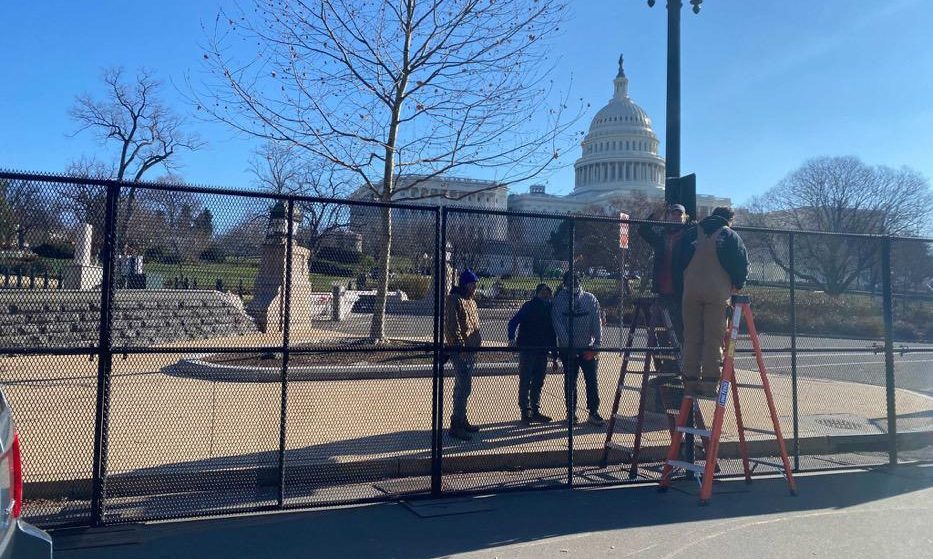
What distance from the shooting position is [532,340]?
816cm

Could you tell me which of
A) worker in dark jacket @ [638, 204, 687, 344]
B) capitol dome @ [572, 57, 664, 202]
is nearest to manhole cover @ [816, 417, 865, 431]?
worker in dark jacket @ [638, 204, 687, 344]

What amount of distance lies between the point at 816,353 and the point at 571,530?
1064cm

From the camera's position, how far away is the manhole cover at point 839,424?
10062mm

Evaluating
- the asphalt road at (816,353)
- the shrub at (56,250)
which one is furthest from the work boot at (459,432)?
the shrub at (56,250)

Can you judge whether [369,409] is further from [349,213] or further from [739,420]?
[739,420]

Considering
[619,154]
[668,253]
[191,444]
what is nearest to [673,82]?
[668,253]

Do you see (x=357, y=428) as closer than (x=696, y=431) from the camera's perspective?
No

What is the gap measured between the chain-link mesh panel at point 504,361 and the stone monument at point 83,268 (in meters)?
3.05

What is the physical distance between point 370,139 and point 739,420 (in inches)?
348

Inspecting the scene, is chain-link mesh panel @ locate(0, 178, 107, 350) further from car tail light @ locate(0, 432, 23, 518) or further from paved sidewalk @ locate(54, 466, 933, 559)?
car tail light @ locate(0, 432, 23, 518)

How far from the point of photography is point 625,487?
744 cm

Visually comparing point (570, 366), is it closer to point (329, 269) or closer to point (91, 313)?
point (329, 269)

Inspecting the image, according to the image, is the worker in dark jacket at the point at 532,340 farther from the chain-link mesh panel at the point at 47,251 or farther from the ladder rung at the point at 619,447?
the chain-link mesh panel at the point at 47,251

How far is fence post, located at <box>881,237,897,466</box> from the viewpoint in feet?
27.8
